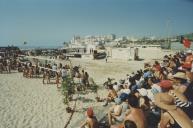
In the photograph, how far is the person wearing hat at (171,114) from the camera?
369 centimetres

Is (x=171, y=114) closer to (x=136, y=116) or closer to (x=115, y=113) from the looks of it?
(x=136, y=116)

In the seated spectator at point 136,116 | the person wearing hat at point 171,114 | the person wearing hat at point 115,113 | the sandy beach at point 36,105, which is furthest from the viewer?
the sandy beach at point 36,105

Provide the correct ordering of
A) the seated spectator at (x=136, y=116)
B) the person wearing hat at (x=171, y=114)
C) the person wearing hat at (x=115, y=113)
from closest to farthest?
the person wearing hat at (x=171, y=114) < the seated spectator at (x=136, y=116) < the person wearing hat at (x=115, y=113)

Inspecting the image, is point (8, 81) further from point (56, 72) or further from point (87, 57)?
point (87, 57)

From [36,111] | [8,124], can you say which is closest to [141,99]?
[8,124]

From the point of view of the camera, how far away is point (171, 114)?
399 centimetres

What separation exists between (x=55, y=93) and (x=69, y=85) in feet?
9.48

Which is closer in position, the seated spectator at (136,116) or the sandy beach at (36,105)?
the seated spectator at (136,116)

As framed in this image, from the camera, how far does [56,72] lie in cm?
2116

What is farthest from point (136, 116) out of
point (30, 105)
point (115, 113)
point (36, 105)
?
point (30, 105)

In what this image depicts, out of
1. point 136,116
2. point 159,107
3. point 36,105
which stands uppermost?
point 159,107

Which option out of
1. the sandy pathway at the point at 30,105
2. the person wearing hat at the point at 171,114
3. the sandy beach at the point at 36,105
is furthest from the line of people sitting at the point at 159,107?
the sandy pathway at the point at 30,105

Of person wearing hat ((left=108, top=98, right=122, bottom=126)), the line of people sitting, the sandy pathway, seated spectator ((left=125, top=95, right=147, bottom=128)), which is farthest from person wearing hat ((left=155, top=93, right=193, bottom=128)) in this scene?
the sandy pathway

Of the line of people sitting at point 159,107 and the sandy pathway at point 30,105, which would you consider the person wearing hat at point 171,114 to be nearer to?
the line of people sitting at point 159,107
